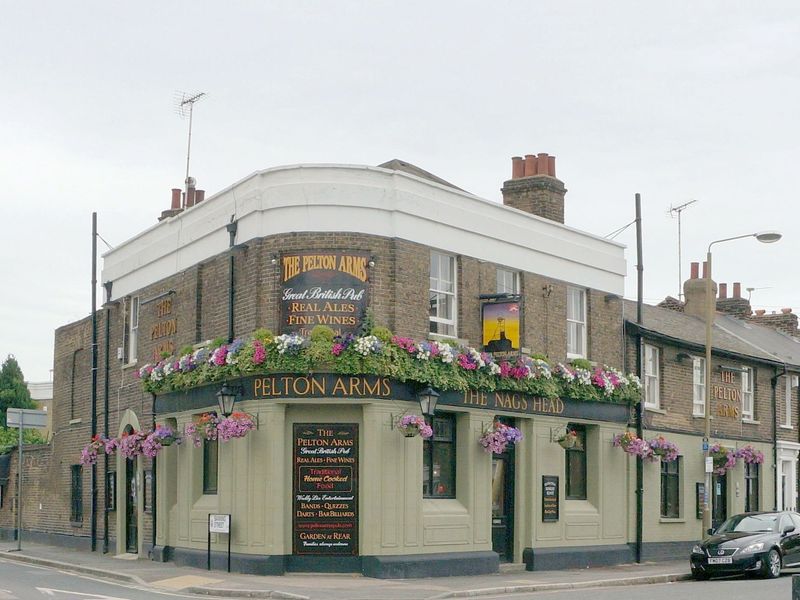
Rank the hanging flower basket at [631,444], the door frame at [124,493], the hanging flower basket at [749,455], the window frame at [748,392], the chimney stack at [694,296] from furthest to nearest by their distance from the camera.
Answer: the chimney stack at [694,296]
the window frame at [748,392]
the hanging flower basket at [749,455]
the hanging flower basket at [631,444]
the door frame at [124,493]

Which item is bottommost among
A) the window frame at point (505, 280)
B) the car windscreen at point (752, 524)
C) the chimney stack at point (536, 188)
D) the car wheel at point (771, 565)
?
the car wheel at point (771, 565)

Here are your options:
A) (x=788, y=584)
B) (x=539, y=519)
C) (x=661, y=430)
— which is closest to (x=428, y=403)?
(x=539, y=519)

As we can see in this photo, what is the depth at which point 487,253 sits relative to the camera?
2442cm

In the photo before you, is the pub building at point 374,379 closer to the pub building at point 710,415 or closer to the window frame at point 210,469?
the window frame at point 210,469

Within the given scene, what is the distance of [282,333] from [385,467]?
3096mm

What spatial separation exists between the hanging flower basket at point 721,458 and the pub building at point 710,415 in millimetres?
44

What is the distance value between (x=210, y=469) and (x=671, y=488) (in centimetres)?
1288

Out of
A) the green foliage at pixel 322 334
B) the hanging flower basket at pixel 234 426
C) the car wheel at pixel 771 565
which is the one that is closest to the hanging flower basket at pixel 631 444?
the car wheel at pixel 771 565

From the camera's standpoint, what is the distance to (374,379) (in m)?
21.4

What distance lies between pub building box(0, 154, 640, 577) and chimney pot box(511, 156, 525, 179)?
0.17 ft

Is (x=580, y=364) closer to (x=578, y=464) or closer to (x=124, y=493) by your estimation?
(x=578, y=464)

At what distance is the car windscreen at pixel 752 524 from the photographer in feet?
82.3

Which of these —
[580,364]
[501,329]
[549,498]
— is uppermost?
[501,329]

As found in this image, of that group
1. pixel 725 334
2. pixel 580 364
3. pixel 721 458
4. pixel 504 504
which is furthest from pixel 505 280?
pixel 725 334
